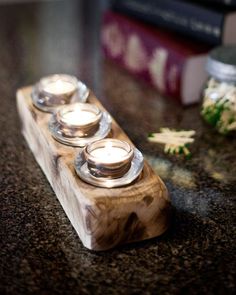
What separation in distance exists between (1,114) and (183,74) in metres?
0.26

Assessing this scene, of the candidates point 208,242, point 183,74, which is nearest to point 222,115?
point 183,74

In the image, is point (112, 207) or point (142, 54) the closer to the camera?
point (112, 207)

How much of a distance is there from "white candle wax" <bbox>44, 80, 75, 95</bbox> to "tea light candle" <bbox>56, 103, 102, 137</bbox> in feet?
0.14

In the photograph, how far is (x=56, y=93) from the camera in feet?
2.08

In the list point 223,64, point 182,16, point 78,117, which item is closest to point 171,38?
point 182,16

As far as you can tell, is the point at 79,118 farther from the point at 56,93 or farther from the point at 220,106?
the point at 220,106

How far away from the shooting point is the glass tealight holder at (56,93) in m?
0.63

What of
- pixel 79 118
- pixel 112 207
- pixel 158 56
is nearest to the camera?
pixel 112 207

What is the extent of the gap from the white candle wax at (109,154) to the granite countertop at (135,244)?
0.08 meters

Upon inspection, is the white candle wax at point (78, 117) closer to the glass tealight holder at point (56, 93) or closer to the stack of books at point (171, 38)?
the glass tealight holder at point (56, 93)

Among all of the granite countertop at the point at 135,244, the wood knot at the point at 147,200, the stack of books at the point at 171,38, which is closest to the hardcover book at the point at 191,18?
the stack of books at the point at 171,38

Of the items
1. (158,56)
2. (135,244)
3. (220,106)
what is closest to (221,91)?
(220,106)

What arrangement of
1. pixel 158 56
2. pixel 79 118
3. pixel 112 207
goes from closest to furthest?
pixel 112 207
pixel 79 118
pixel 158 56

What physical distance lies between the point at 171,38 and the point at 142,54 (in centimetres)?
5
